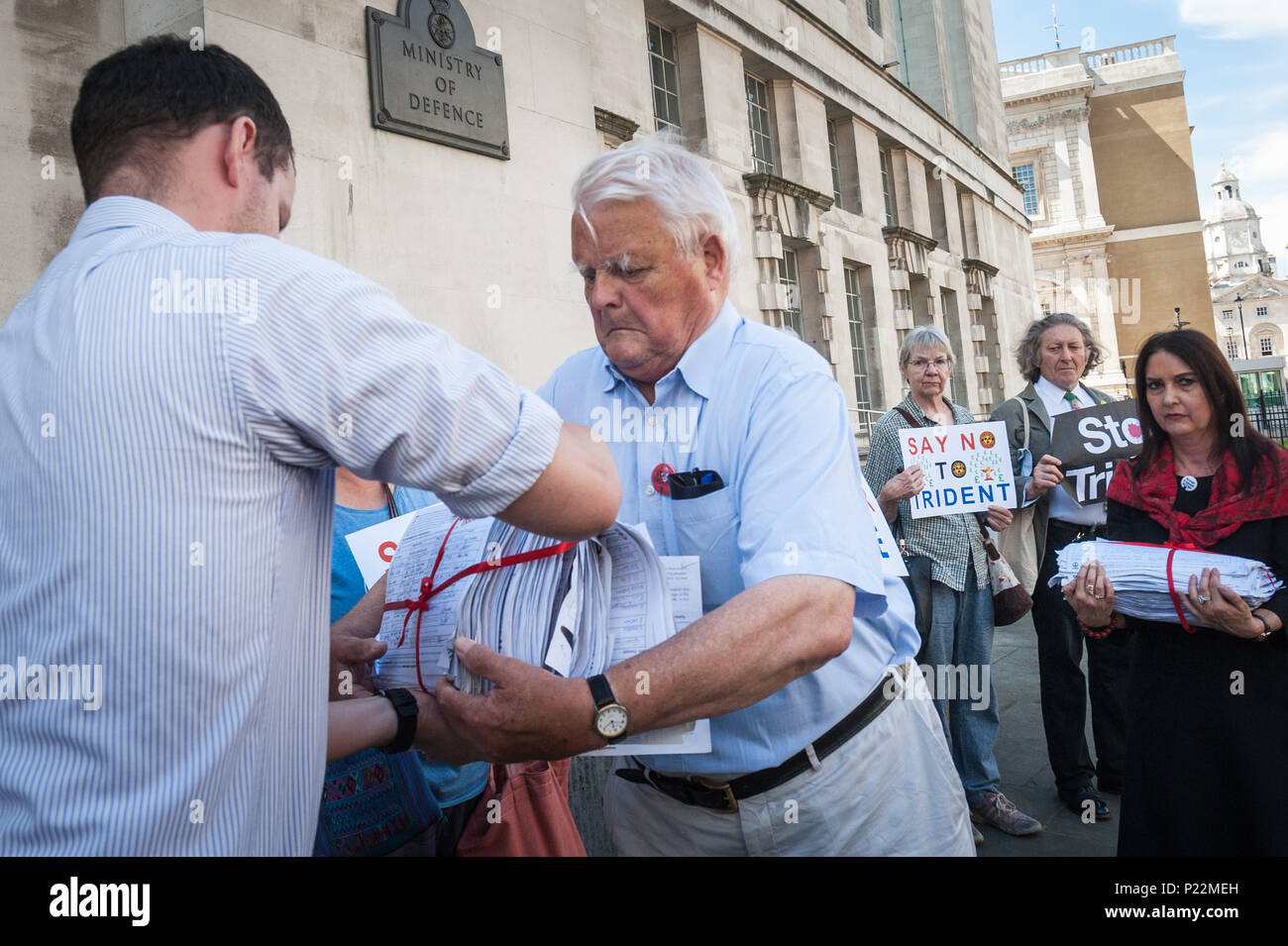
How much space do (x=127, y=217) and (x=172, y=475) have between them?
42cm

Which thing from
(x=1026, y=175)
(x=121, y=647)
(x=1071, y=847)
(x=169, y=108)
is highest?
(x=1026, y=175)

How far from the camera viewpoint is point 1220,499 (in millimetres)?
3141

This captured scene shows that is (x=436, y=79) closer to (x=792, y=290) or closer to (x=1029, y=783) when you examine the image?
(x=1029, y=783)

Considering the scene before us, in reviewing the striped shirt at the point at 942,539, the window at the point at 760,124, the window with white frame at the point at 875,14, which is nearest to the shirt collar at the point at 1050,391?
the striped shirt at the point at 942,539

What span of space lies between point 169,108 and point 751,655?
1.22 m

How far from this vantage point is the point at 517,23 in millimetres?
6793

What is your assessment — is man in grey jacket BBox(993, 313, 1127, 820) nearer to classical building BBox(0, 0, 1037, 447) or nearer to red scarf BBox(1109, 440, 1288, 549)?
red scarf BBox(1109, 440, 1288, 549)

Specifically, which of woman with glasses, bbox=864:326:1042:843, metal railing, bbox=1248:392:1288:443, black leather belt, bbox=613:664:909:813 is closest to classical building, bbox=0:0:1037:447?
woman with glasses, bbox=864:326:1042:843

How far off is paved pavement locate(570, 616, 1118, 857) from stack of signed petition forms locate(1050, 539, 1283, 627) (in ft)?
4.55

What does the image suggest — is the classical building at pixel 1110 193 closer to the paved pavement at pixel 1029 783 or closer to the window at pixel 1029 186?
the window at pixel 1029 186

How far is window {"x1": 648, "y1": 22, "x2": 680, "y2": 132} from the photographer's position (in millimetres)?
10156
